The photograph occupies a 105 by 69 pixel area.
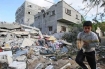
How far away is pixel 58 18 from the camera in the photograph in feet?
76.0

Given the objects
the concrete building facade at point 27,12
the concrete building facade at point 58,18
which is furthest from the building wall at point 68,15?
the concrete building facade at point 27,12

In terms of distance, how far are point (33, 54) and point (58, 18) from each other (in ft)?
49.5

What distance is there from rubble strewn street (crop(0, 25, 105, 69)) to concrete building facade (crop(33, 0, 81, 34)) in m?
8.08

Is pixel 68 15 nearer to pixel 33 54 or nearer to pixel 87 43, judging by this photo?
pixel 33 54

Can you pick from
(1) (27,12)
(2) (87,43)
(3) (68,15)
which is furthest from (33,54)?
(1) (27,12)

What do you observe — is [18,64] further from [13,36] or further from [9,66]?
[13,36]

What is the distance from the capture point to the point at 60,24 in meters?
24.1

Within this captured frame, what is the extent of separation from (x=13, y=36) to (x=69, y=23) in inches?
533

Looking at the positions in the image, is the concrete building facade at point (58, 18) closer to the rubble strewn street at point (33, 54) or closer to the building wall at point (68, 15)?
the building wall at point (68, 15)

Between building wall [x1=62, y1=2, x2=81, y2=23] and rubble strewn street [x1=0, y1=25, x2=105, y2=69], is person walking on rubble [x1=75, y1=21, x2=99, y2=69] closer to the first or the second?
rubble strewn street [x1=0, y1=25, x2=105, y2=69]

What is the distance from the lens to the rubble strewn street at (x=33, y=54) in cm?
622

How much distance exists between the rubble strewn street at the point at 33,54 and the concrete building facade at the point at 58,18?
26.5 feet

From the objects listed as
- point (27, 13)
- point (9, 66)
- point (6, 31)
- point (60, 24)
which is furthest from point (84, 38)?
point (27, 13)

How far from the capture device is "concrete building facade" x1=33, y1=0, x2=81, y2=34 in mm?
23031
